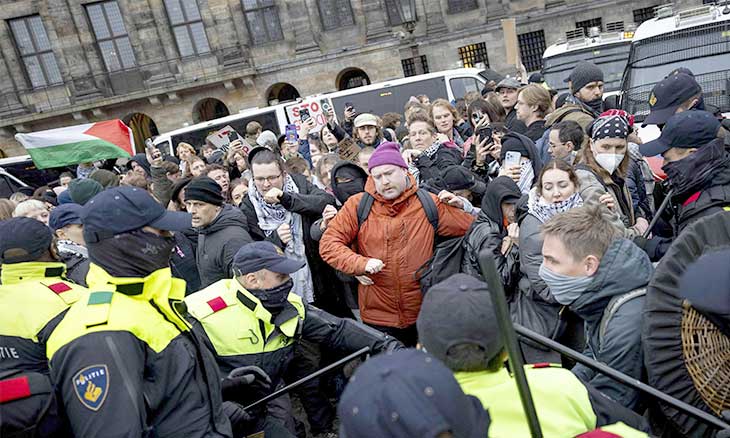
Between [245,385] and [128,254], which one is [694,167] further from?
[128,254]

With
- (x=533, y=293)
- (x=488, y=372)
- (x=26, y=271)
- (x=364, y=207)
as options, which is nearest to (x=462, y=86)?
(x=364, y=207)

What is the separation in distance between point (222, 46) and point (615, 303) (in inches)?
826

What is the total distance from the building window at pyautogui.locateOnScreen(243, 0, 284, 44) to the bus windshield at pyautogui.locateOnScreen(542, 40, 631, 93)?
13067mm

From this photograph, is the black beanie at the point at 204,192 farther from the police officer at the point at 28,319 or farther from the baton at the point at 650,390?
the baton at the point at 650,390

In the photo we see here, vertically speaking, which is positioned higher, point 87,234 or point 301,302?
point 87,234

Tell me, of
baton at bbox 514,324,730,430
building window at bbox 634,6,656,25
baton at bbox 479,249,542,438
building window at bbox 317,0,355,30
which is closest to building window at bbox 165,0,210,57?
building window at bbox 317,0,355,30

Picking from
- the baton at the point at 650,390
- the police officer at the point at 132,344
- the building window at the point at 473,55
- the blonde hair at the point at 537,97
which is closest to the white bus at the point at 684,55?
the blonde hair at the point at 537,97

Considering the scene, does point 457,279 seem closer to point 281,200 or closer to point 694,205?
point 694,205

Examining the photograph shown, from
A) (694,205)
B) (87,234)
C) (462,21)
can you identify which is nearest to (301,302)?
(87,234)

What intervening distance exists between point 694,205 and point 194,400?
9.06 ft

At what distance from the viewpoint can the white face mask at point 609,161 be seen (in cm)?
351

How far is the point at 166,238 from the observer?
2.14 meters

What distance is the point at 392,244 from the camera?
3.46m

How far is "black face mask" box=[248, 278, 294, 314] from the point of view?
109 inches
